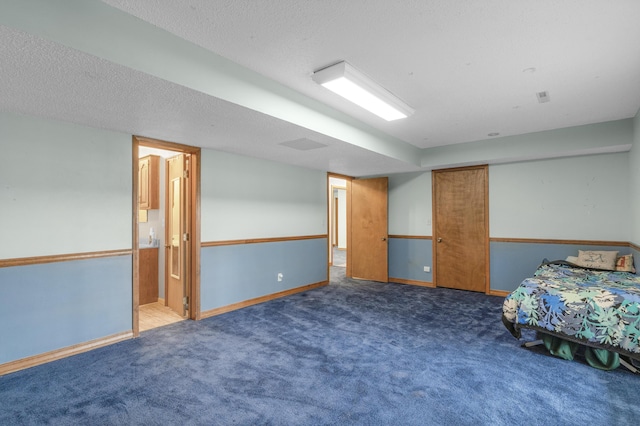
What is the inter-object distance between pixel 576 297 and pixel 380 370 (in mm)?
1805

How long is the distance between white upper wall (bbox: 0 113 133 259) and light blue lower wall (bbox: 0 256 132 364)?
173 mm

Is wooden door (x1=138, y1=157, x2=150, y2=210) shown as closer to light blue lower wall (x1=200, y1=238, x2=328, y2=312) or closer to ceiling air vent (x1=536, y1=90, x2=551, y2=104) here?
light blue lower wall (x1=200, y1=238, x2=328, y2=312)

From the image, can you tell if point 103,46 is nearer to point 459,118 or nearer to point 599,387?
point 459,118

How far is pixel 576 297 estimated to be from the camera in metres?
2.76

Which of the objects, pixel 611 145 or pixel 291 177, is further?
pixel 291 177

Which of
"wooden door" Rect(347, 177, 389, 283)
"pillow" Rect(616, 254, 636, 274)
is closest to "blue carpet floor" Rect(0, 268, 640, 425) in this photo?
"pillow" Rect(616, 254, 636, 274)

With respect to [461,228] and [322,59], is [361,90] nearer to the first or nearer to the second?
[322,59]

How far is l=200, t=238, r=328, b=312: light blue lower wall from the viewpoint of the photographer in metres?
4.13

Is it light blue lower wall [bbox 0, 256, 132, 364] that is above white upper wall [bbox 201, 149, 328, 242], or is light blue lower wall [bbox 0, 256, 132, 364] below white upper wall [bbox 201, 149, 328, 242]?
below

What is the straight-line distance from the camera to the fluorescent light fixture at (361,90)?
98.8 inches

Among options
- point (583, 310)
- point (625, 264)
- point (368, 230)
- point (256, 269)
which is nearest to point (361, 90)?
point (583, 310)

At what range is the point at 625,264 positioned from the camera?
151 inches

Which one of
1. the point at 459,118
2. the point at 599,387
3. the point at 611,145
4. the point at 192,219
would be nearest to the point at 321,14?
the point at 459,118

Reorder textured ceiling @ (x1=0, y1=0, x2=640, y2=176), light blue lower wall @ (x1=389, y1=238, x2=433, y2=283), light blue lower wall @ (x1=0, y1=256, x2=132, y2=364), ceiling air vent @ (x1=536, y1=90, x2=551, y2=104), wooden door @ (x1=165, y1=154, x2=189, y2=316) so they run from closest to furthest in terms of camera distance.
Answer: textured ceiling @ (x1=0, y1=0, x2=640, y2=176), light blue lower wall @ (x1=0, y1=256, x2=132, y2=364), ceiling air vent @ (x1=536, y1=90, x2=551, y2=104), wooden door @ (x1=165, y1=154, x2=189, y2=316), light blue lower wall @ (x1=389, y1=238, x2=433, y2=283)
